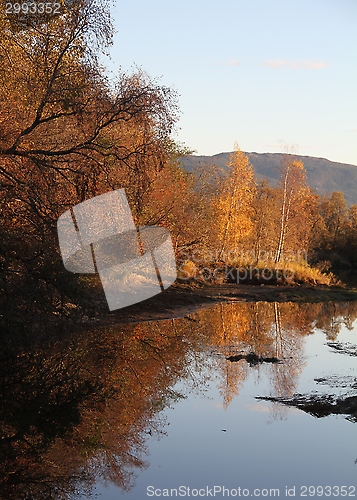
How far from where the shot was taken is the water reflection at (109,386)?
800cm

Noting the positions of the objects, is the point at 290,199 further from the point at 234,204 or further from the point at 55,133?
Result: the point at 55,133

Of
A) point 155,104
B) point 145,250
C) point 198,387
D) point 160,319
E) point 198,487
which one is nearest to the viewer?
point 198,487

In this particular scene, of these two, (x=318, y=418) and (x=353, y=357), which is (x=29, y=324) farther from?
(x=353, y=357)

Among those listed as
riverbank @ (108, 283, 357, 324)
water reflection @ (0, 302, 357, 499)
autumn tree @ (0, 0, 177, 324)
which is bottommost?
riverbank @ (108, 283, 357, 324)

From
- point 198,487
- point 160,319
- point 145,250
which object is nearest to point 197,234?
point 145,250

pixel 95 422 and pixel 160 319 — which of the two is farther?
pixel 160 319

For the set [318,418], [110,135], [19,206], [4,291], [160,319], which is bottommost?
[160,319]

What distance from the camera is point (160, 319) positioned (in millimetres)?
22703

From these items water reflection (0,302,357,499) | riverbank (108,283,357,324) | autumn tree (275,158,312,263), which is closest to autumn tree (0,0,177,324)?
water reflection (0,302,357,499)

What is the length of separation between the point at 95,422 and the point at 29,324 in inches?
196

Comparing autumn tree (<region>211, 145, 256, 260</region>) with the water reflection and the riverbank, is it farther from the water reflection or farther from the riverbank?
the water reflection

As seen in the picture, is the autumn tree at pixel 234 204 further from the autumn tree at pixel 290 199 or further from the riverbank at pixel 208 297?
the riverbank at pixel 208 297

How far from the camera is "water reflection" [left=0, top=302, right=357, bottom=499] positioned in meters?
8.00

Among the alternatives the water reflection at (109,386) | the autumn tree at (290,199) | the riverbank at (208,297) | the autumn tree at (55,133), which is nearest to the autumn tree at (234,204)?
the autumn tree at (290,199)
